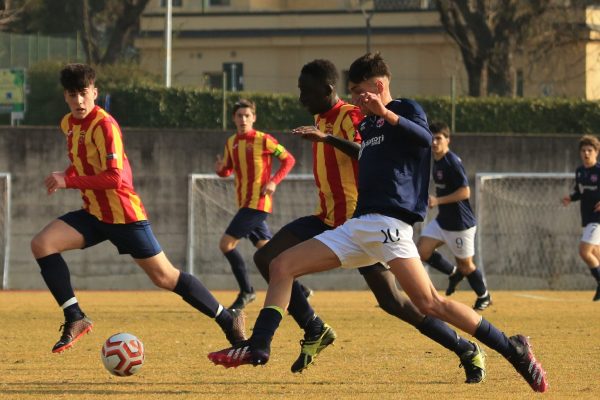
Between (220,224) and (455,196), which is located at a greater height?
(455,196)

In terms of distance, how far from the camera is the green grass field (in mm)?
7398

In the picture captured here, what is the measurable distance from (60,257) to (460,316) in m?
3.19

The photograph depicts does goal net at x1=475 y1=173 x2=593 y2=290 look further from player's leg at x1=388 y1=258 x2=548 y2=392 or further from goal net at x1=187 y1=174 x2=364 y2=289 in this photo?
player's leg at x1=388 y1=258 x2=548 y2=392

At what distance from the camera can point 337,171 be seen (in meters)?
8.66

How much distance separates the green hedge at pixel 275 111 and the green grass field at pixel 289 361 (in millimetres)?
12197

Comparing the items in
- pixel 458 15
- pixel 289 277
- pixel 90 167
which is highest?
pixel 458 15

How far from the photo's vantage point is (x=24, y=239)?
62.0 feet

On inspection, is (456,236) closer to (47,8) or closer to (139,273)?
(139,273)

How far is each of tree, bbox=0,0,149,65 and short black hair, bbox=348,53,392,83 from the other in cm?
2461

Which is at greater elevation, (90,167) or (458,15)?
(458,15)

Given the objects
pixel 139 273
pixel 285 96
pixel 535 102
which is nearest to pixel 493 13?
pixel 535 102

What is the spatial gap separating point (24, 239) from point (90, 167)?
10366 millimetres

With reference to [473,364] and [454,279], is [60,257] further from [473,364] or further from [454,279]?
[454,279]

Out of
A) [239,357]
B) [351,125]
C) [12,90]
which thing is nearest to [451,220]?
[351,125]
